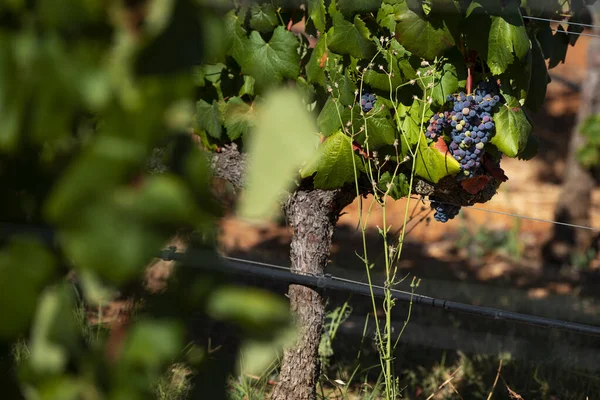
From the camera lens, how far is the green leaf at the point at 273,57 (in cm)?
223

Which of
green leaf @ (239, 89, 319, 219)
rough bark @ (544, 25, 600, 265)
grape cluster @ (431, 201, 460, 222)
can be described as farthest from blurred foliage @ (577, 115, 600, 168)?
green leaf @ (239, 89, 319, 219)

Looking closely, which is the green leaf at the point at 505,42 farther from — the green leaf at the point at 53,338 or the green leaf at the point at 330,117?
the green leaf at the point at 53,338

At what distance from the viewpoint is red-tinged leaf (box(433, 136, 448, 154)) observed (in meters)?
2.17

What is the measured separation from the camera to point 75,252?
660 millimetres

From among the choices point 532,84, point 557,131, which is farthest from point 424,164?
point 557,131

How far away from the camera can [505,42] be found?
1984mm

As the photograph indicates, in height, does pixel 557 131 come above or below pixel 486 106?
below

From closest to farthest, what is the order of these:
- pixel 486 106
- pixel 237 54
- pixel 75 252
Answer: pixel 75 252 → pixel 486 106 → pixel 237 54

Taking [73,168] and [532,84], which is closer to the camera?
[73,168]

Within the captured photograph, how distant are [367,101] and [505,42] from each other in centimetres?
43

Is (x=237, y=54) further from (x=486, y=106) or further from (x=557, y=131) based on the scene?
(x=557, y=131)

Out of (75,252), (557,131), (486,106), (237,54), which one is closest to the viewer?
(75,252)

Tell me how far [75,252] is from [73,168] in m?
0.08

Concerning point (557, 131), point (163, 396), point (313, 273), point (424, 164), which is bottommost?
point (557, 131)
